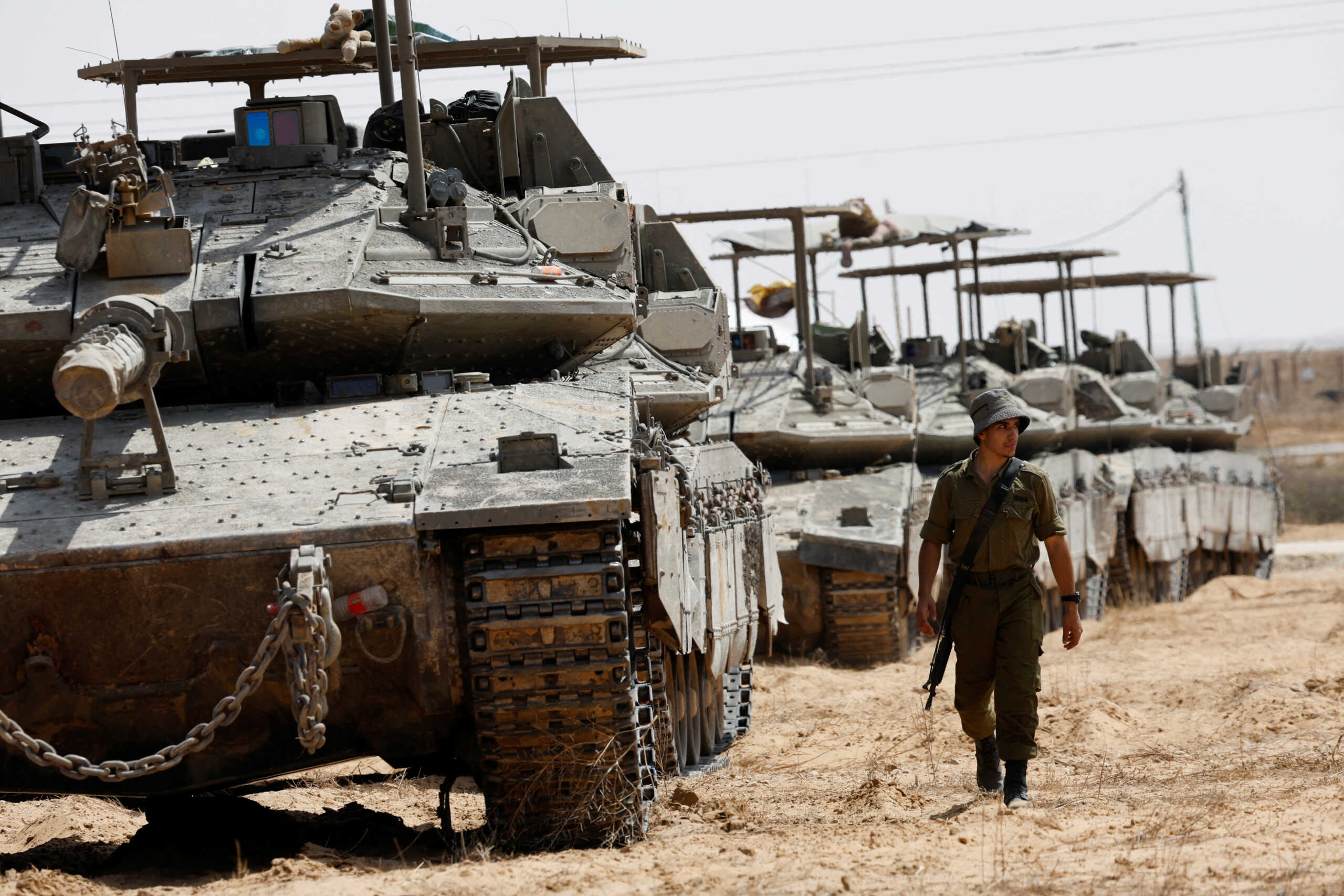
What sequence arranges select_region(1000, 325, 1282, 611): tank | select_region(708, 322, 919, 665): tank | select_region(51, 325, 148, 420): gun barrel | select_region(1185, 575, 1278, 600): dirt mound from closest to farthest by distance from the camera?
1. select_region(51, 325, 148, 420): gun barrel
2. select_region(708, 322, 919, 665): tank
3. select_region(1185, 575, 1278, 600): dirt mound
4. select_region(1000, 325, 1282, 611): tank

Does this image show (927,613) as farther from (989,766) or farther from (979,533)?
(989,766)

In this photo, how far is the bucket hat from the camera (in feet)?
24.2

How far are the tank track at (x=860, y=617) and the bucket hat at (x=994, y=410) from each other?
280 inches

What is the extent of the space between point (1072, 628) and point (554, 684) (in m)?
2.22

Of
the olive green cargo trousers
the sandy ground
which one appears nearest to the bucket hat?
the olive green cargo trousers

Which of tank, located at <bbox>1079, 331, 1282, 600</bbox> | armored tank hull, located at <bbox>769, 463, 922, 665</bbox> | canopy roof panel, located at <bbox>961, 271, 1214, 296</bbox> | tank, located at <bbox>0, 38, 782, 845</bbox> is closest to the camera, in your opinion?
tank, located at <bbox>0, 38, 782, 845</bbox>

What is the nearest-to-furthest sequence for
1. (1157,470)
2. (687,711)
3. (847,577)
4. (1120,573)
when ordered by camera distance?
(687,711), (847,577), (1120,573), (1157,470)

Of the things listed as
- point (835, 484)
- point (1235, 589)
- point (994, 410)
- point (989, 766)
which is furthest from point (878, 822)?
point (1235, 589)

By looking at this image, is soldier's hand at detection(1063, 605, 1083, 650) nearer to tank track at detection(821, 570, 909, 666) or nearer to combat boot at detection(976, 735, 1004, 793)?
combat boot at detection(976, 735, 1004, 793)

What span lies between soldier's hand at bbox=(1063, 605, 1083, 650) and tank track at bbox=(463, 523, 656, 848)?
5.93 ft

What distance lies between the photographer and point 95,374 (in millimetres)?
6367

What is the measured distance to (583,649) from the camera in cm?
674

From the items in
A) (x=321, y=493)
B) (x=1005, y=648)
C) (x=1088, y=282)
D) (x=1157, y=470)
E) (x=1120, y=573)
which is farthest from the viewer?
(x=1088, y=282)

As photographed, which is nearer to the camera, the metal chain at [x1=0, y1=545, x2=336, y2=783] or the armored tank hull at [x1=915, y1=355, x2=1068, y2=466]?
the metal chain at [x1=0, y1=545, x2=336, y2=783]
